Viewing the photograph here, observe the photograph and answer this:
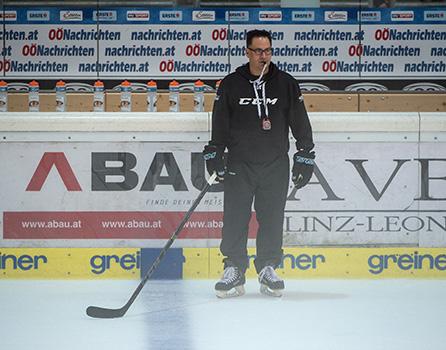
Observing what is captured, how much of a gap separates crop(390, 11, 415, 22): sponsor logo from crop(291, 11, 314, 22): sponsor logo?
775 mm

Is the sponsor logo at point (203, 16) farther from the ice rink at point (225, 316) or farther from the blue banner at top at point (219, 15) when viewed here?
the ice rink at point (225, 316)

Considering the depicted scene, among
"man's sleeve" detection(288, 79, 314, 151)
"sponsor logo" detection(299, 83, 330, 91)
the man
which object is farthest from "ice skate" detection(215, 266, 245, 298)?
"sponsor logo" detection(299, 83, 330, 91)

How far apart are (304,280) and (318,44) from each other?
4.56 meters

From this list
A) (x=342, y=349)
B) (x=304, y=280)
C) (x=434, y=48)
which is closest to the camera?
(x=342, y=349)

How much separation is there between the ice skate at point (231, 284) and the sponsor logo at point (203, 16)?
5.03 meters

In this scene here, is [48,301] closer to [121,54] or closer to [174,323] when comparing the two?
[174,323]

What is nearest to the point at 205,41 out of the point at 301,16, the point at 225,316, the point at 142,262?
the point at 301,16

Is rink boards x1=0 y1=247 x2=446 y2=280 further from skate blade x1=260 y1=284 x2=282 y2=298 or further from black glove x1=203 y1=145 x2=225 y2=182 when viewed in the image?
black glove x1=203 y1=145 x2=225 y2=182

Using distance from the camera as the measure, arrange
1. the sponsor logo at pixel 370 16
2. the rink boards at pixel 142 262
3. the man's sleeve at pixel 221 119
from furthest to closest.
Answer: the sponsor logo at pixel 370 16 → the rink boards at pixel 142 262 → the man's sleeve at pixel 221 119

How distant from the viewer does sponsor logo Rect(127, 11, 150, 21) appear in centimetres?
1041

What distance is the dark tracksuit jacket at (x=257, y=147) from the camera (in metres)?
5.77

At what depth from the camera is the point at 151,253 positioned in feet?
21.0

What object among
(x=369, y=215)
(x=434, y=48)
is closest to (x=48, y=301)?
(x=369, y=215)

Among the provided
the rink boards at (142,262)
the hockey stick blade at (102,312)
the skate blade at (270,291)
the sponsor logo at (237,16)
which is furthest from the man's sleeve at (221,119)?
the sponsor logo at (237,16)
